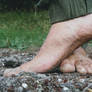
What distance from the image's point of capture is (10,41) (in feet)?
12.3

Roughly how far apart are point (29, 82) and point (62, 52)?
1.17 ft

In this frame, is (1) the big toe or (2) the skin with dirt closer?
(2) the skin with dirt

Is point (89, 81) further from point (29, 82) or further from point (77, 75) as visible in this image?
point (29, 82)

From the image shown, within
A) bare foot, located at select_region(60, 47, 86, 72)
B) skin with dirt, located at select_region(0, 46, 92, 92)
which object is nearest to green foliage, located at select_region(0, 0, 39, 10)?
bare foot, located at select_region(60, 47, 86, 72)

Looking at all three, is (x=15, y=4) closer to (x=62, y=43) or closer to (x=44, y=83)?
(x=62, y=43)

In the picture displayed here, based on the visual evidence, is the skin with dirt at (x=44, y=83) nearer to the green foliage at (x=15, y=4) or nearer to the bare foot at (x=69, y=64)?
the bare foot at (x=69, y=64)

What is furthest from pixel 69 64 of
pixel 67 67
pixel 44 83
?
pixel 44 83

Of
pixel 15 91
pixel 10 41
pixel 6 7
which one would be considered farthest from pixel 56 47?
pixel 6 7

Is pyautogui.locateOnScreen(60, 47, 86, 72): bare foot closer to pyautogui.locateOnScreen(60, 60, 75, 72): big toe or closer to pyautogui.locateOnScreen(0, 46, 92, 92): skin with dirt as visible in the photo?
pyautogui.locateOnScreen(60, 60, 75, 72): big toe

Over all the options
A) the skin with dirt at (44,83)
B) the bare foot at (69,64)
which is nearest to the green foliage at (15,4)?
the bare foot at (69,64)

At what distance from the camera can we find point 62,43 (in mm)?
1918

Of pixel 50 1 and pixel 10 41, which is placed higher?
pixel 50 1

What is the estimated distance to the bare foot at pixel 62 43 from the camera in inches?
74.2

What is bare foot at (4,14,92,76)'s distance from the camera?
6.18 feet
